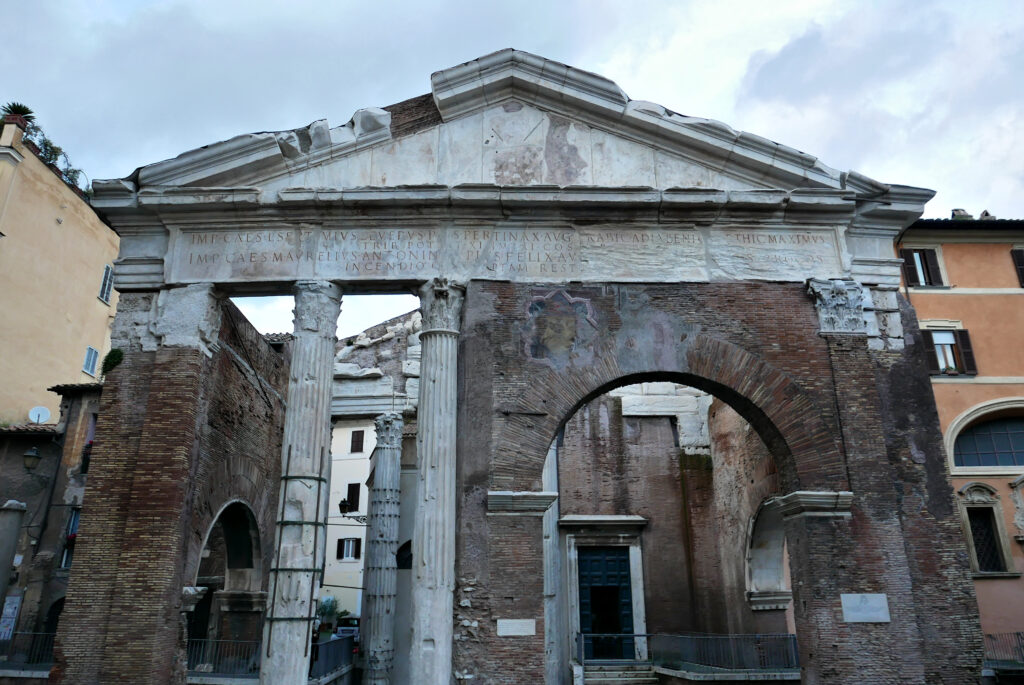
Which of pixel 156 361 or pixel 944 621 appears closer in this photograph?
pixel 944 621

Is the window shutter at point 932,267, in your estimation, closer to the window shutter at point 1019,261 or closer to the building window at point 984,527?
the window shutter at point 1019,261

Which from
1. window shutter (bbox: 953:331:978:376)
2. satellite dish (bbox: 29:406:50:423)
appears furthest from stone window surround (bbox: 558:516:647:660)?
satellite dish (bbox: 29:406:50:423)

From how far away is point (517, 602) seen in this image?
30.0ft

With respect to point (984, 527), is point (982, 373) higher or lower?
higher

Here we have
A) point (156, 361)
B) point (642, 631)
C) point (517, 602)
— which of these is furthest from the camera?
point (642, 631)

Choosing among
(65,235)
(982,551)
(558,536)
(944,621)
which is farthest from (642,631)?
(65,235)

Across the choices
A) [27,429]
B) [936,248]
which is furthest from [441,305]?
[936,248]

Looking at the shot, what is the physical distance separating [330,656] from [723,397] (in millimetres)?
7623

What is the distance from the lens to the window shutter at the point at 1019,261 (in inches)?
668

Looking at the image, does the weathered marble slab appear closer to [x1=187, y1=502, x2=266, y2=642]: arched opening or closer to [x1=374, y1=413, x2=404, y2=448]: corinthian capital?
[x1=187, y1=502, x2=266, y2=642]: arched opening

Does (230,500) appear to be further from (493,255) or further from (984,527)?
(984,527)

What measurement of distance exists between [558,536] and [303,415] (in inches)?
353

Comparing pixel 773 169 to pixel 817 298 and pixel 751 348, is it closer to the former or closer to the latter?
pixel 817 298

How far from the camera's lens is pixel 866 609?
9.19 m
